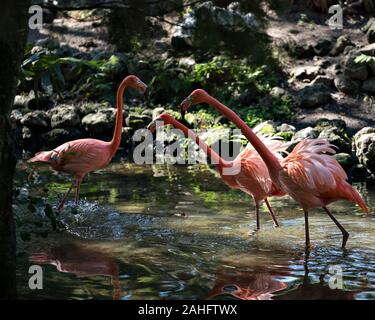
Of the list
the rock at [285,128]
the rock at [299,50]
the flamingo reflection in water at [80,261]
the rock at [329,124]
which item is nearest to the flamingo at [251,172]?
the flamingo reflection in water at [80,261]

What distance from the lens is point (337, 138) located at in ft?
30.6

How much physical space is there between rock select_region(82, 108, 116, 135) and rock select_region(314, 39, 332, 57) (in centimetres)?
423

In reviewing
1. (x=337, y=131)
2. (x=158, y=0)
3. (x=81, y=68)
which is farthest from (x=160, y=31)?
(x=81, y=68)

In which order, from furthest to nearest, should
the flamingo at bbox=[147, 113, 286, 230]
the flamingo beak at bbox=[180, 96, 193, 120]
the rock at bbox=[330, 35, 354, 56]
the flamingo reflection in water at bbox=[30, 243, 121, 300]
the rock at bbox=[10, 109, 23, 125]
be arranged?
the rock at bbox=[330, 35, 354, 56] → the rock at bbox=[10, 109, 23, 125] → the flamingo at bbox=[147, 113, 286, 230] → the flamingo beak at bbox=[180, 96, 193, 120] → the flamingo reflection in water at bbox=[30, 243, 121, 300]

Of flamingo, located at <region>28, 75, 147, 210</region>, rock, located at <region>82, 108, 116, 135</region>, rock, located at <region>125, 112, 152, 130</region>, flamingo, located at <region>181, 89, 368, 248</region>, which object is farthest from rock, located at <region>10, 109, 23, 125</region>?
flamingo, located at <region>181, 89, 368, 248</region>

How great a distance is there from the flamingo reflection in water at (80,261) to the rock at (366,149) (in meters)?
4.64

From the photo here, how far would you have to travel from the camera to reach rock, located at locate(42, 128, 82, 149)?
1133cm

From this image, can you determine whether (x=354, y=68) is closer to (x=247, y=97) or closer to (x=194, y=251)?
(x=247, y=97)

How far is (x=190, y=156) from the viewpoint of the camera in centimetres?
1080

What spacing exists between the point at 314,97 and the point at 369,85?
1.05 metres

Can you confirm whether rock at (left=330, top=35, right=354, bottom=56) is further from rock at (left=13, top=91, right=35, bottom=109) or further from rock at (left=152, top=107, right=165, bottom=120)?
rock at (left=13, top=91, right=35, bottom=109)

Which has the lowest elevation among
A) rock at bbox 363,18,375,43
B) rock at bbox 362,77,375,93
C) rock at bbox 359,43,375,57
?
rock at bbox 362,77,375,93

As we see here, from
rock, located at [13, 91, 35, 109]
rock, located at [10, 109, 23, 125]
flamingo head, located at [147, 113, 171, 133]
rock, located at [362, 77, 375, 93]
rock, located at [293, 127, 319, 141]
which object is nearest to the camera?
flamingo head, located at [147, 113, 171, 133]

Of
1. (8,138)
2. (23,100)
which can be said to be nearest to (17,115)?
(23,100)
